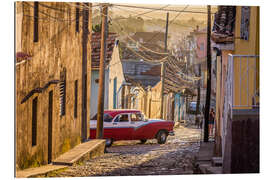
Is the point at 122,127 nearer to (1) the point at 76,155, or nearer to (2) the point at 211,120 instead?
(1) the point at 76,155

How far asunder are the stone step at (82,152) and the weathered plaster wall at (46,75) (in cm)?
12

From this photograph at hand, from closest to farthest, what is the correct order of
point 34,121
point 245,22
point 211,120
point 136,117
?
point 34,121 → point 245,22 → point 136,117 → point 211,120

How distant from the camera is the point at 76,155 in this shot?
10.5 meters

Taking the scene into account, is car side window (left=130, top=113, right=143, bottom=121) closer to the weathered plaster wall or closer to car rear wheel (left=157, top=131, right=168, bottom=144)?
car rear wheel (left=157, top=131, right=168, bottom=144)

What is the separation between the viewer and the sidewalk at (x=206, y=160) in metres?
10.6

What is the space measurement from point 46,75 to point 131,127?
2.13m

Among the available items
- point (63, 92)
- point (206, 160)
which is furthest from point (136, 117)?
point (206, 160)

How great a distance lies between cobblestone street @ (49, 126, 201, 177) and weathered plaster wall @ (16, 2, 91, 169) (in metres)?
0.66

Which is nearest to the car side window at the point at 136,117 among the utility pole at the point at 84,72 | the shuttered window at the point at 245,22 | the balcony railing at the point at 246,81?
the utility pole at the point at 84,72

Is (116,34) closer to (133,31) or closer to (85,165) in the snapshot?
(133,31)

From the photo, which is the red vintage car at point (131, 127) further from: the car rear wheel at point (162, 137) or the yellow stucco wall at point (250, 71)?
the yellow stucco wall at point (250, 71)

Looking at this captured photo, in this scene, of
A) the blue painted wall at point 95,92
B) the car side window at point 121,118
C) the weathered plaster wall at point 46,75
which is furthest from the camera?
the car side window at point 121,118

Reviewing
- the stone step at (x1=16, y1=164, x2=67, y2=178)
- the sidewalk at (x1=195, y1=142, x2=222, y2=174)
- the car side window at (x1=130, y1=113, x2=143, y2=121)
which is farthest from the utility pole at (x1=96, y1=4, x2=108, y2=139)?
the sidewalk at (x1=195, y1=142, x2=222, y2=174)

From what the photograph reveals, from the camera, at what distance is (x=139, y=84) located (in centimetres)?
1075
